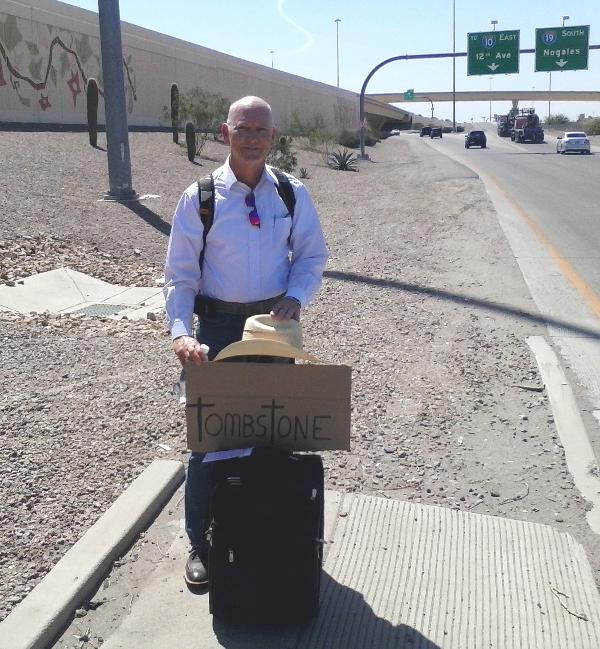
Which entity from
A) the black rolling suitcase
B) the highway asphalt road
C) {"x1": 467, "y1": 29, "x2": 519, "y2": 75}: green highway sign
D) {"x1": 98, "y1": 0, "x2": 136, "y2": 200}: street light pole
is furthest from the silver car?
the black rolling suitcase

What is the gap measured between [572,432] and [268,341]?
2.82m

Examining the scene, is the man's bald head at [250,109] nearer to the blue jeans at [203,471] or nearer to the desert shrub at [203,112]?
the blue jeans at [203,471]

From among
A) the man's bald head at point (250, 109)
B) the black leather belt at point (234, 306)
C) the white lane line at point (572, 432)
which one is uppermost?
the man's bald head at point (250, 109)

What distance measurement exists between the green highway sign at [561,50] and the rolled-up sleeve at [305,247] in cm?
4454

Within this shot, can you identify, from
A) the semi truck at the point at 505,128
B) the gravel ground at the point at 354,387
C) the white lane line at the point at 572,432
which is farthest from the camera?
the semi truck at the point at 505,128

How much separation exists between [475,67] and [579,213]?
30340 millimetres

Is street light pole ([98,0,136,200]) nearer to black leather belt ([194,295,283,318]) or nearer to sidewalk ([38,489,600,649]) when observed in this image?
sidewalk ([38,489,600,649])

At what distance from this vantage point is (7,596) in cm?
333

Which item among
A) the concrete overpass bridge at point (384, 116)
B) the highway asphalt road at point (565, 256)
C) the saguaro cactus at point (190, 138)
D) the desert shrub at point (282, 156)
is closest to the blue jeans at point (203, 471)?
the highway asphalt road at point (565, 256)

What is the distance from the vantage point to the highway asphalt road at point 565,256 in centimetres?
660

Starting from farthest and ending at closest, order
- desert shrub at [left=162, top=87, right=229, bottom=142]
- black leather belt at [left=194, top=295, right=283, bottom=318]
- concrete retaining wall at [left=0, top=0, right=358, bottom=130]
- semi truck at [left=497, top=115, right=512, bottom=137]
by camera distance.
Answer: semi truck at [left=497, top=115, right=512, bottom=137] < desert shrub at [left=162, top=87, right=229, bottom=142] < concrete retaining wall at [left=0, top=0, right=358, bottom=130] < black leather belt at [left=194, top=295, right=283, bottom=318]

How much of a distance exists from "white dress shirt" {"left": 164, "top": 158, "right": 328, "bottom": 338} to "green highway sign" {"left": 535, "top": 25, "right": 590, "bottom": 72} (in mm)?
44646

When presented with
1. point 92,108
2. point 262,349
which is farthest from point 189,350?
point 92,108

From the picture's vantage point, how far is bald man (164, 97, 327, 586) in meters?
3.20
